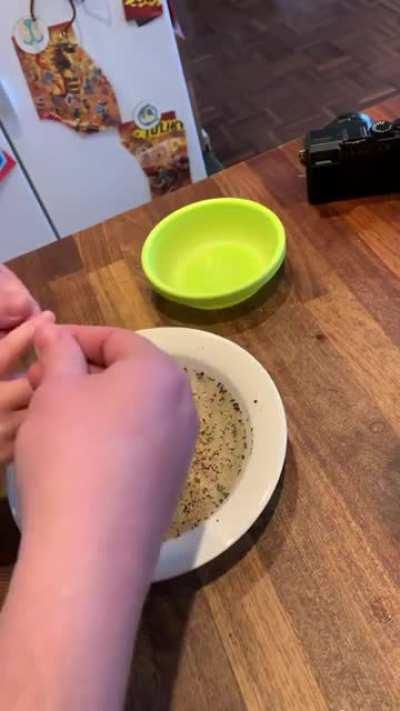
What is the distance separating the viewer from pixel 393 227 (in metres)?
0.69

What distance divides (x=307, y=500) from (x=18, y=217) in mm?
1202

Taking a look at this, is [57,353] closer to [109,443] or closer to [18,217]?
[109,443]

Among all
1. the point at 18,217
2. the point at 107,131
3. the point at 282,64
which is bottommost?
the point at 282,64

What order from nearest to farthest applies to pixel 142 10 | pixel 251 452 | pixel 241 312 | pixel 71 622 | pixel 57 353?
pixel 71 622 < pixel 57 353 < pixel 251 452 < pixel 241 312 < pixel 142 10

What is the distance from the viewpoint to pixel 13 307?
54 cm

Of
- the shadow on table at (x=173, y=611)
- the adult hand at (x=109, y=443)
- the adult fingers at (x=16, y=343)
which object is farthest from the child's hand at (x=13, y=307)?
the shadow on table at (x=173, y=611)

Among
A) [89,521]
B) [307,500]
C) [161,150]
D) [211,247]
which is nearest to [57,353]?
[89,521]

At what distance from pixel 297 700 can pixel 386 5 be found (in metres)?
2.64

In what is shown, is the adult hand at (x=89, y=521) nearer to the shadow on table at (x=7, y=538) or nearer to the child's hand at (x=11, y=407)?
the child's hand at (x=11, y=407)

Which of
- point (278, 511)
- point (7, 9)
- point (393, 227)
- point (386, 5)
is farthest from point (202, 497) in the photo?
point (386, 5)

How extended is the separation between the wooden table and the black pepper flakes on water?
4 centimetres

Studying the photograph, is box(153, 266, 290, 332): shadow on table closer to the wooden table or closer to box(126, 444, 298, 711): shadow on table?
the wooden table

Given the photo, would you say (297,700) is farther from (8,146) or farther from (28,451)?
(8,146)

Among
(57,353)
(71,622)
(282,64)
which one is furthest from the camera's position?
(282,64)
